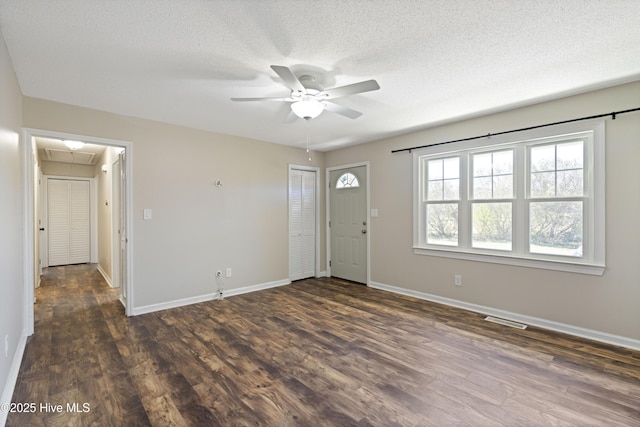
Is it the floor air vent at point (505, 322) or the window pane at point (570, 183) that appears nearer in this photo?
the window pane at point (570, 183)

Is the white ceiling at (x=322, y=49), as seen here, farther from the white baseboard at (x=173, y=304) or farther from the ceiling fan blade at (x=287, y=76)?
the white baseboard at (x=173, y=304)

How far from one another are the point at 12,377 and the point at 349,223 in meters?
4.35

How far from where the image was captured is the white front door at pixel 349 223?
17.0 feet

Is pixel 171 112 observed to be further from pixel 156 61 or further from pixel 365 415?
pixel 365 415

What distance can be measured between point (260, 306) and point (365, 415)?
238 centimetres

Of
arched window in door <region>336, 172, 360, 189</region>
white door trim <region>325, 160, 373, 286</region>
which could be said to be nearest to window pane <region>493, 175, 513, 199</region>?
white door trim <region>325, 160, 373, 286</region>

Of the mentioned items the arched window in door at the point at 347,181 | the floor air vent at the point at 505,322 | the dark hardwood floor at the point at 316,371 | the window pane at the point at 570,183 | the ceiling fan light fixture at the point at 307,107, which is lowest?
the dark hardwood floor at the point at 316,371

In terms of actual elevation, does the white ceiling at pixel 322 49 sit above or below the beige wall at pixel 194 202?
above

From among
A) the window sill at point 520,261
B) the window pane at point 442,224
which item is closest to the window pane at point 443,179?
the window pane at point 442,224

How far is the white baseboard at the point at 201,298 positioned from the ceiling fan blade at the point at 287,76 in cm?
319

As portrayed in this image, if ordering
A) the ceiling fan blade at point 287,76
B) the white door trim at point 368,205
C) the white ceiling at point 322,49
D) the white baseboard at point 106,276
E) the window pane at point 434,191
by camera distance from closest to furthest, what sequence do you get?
the white ceiling at point 322,49, the ceiling fan blade at point 287,76, the window pane at point 434,191, the white door trim at point 368,205, the white baseboard at point 106,276

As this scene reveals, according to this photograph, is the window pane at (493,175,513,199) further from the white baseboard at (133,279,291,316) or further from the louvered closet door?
the louvered closet door

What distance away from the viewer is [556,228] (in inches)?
125

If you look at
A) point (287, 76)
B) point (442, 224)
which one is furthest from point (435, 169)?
point (287, 76)
